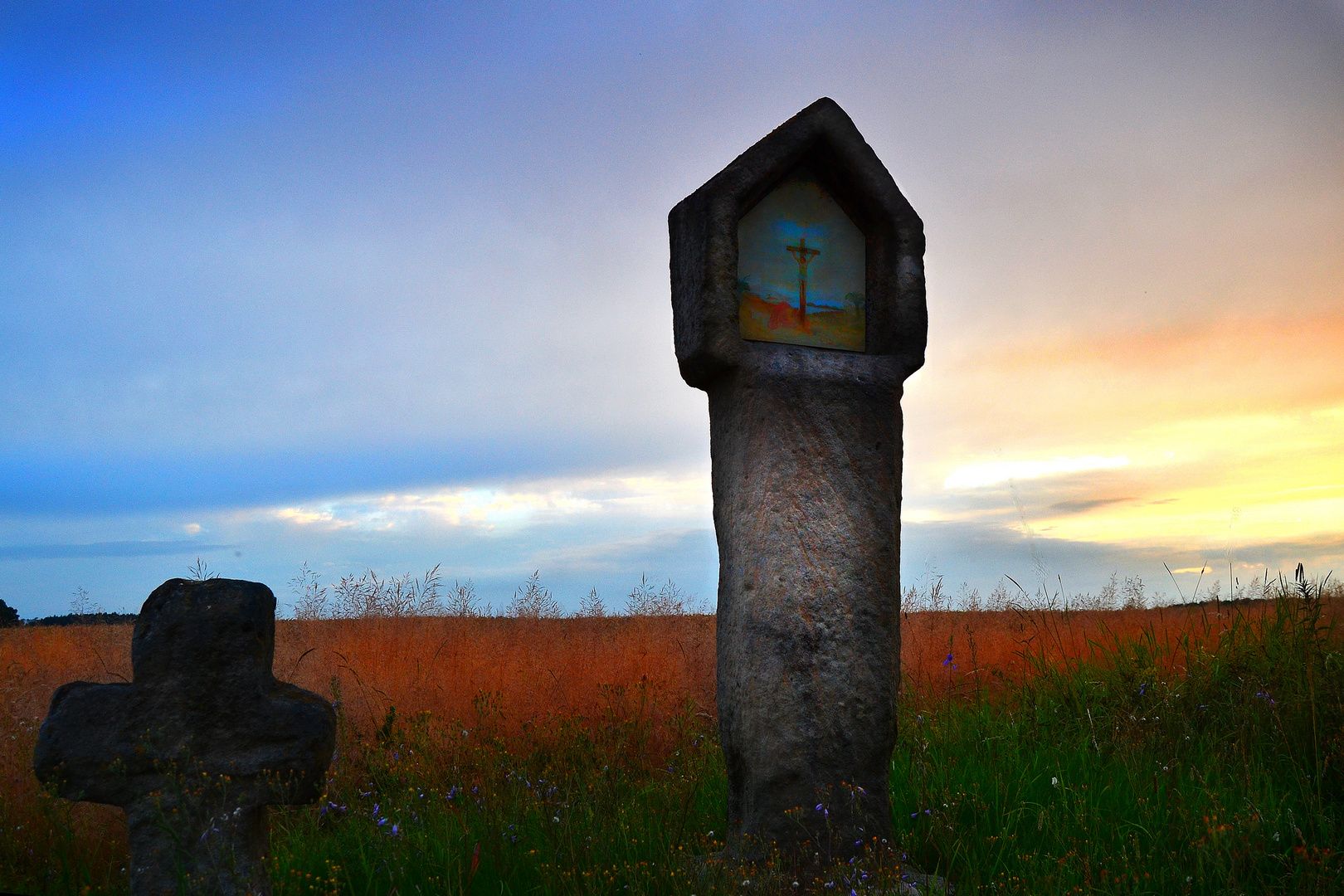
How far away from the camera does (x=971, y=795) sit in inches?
139

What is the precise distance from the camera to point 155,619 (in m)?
2.90

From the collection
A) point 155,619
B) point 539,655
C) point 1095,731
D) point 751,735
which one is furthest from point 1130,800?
point 539,655

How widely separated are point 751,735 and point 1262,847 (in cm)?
189

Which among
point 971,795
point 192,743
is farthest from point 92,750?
point 971,795

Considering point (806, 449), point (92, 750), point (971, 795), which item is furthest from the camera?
point (971, 795)

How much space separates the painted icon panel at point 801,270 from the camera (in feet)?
11.7

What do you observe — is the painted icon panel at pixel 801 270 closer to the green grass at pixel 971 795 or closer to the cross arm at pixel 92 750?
the green grass at pixel 971 795

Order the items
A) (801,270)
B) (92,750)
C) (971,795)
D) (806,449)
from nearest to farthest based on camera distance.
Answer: (92,750) → (806,449) → (971,795) → (801,270)

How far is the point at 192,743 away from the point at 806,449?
2358 millimetres

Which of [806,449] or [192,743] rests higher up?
[806,449]

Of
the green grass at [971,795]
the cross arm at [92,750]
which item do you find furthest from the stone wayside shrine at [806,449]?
the cross arm at [92,750]

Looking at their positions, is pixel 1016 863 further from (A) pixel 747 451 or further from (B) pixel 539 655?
(B) pixel 539 655

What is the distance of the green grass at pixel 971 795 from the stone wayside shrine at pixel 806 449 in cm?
36

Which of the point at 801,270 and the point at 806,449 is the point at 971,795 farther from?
the point at 801,270
